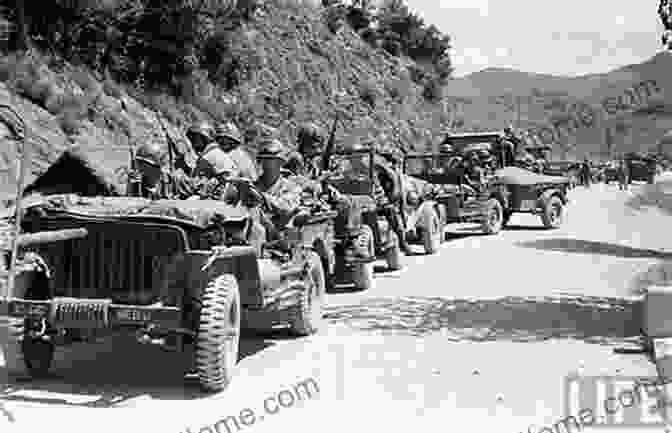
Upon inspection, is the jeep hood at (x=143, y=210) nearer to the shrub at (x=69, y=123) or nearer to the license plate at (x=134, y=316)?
the license plate at (x=134, y=316)

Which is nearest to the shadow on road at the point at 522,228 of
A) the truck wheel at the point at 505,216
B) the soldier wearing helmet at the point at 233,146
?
the truck wheel at the point at 505,216

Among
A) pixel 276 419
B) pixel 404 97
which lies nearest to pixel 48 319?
pixel 276 419

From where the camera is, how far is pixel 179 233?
6.39 meters

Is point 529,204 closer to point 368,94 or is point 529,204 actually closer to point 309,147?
point 309,147

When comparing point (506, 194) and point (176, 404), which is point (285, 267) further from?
point (506, 194)

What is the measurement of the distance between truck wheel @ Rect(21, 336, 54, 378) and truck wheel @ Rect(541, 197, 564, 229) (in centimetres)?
1676

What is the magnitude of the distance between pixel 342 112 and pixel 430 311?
26.3 meters

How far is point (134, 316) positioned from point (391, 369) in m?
2.33

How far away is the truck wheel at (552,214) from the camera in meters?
21.8

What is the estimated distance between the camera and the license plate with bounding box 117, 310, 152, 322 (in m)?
6.04

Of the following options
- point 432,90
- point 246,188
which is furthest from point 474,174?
point 432,90

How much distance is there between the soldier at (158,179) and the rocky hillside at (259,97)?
1996mm

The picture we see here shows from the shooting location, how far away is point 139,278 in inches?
261

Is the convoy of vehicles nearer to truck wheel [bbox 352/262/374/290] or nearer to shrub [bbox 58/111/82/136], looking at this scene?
truck wheel [bbox 352/262/374/290]
